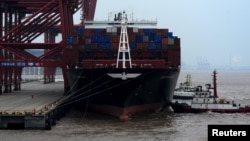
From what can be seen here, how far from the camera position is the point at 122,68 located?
44.5 meters

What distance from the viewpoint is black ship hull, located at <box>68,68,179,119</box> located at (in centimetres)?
4406

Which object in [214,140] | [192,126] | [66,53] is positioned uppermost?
[66,53]

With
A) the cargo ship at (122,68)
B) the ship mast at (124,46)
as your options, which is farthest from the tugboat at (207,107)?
the ship mast at (124,46)

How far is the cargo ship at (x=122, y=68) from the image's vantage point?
146ft

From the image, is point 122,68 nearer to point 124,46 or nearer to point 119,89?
point 119,89

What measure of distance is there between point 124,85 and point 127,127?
18.3ft

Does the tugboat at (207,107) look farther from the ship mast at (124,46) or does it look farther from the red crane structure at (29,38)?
the red crane structure at (29,38)

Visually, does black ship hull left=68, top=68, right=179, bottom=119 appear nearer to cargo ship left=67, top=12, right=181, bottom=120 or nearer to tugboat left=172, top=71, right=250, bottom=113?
cargo ship left=67, top=12, right=181, bottom=120

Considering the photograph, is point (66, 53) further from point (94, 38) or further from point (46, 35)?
point (46, 35)

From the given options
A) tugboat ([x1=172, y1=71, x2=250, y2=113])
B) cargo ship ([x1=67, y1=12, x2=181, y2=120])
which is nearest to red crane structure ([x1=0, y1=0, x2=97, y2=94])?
cargo ship ([x1=67, y1=12, x2=181, y2=120])

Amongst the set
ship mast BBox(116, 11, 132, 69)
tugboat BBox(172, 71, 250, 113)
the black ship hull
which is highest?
ship mast BBox(116, 11, 132, 69)

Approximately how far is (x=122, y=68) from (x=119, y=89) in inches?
84.1

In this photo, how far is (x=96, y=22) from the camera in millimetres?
59969

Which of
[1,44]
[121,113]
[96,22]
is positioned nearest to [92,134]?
[121,113]
